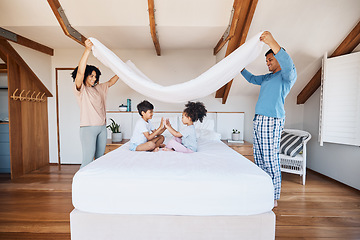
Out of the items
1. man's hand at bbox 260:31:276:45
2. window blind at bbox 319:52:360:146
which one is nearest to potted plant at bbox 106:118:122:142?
man's hand at bbox 260:31:276:45

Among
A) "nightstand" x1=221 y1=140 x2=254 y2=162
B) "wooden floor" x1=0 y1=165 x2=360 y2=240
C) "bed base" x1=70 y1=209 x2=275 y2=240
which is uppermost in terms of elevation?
"nightstand" x1=221 y1=140 x2=254 y2=162

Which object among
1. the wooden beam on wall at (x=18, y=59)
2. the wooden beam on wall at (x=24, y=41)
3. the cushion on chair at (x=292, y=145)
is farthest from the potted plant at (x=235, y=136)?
the wooden beam on wall at (x=24, y=41)

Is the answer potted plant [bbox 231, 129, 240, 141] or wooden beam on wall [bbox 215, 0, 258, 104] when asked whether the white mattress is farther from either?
potted plant [bbox 231, 129, 240, 141]

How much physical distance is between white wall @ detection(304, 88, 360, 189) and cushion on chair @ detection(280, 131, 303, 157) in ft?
1.83

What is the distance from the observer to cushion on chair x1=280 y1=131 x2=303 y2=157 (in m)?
2.88

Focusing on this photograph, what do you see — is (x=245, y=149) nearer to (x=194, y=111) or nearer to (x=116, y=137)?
(x=194, y=111)

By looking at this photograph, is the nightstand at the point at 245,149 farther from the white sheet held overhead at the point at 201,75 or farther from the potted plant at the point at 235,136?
the white sheet held overhead at the point at 201,75

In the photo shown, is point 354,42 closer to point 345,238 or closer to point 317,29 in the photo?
point 317,29

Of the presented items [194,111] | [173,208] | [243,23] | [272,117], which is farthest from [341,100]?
[173,208]

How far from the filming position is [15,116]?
307 cm

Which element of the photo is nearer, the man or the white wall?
the man

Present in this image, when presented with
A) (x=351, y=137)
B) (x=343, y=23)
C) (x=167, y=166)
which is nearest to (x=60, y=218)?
(x=167, y=166)

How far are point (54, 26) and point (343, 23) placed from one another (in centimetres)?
368

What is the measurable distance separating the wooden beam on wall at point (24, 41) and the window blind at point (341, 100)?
4.42 m
